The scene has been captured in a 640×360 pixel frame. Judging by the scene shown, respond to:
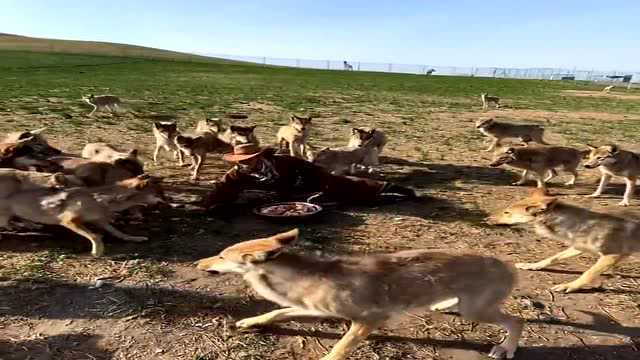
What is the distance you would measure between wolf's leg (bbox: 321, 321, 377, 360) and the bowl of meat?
362cm

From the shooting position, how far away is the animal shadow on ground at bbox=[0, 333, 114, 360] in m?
4.73

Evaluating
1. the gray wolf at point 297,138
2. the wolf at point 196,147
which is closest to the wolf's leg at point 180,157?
the wolf at point 196,147

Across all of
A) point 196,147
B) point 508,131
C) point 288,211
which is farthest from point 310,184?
point 508,131

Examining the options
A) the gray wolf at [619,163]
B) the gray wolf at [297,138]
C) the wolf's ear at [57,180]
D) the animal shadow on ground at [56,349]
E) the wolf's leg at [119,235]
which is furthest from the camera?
the gray wolf at [297,138]

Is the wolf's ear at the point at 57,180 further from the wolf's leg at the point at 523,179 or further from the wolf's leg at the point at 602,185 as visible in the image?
the wolf's leg at the point at 602,185

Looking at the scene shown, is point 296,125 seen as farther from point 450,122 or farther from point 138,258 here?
point 450,122

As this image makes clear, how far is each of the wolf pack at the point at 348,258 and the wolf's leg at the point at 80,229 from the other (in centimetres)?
1

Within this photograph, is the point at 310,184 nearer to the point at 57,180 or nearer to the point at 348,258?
the point at 57,180

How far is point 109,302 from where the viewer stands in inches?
223

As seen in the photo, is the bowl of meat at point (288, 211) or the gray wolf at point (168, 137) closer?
the bowl of meat at point (288, 211)

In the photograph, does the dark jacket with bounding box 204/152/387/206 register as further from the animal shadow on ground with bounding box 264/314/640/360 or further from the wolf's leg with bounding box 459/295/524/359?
the wolf's leg with bounding box 459/295/524/359

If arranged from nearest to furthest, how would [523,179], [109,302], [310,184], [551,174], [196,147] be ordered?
[109,302] < [310,184] < [196,147] < [523,179] < [551,174]

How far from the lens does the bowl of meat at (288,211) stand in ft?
26.9

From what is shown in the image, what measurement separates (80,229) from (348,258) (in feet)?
12.3
